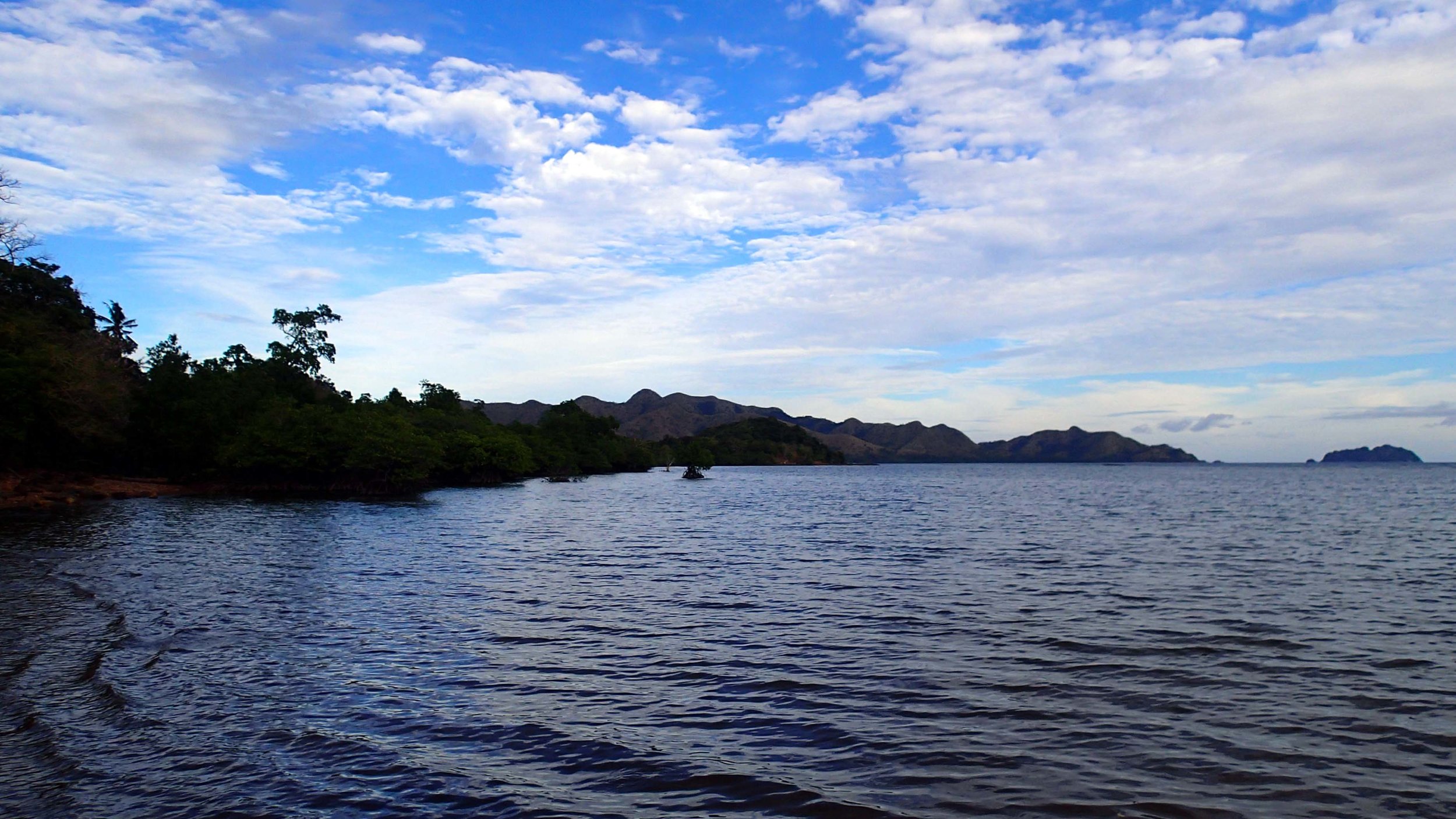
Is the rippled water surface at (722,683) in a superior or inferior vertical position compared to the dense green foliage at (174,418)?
inferior

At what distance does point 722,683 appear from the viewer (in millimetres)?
13820

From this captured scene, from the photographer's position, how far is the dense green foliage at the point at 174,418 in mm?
50969

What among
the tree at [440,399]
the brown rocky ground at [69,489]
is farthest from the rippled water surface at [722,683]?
the tree at [440,399]

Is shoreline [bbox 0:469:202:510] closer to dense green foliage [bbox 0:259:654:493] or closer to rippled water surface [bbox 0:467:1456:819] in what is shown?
dense green foliage [bbox 0:259:654:493]

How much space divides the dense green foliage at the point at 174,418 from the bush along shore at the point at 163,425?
0.40 ft

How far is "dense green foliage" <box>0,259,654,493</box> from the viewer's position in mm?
50969

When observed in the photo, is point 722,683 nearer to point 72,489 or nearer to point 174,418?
point 72,489

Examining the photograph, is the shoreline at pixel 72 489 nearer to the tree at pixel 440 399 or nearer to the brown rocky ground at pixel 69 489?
the brown rocky ground at pixel 69 489

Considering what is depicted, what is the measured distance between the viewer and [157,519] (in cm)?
4244

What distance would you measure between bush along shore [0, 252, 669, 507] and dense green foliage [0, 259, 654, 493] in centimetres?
12

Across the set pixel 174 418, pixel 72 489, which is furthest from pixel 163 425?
pixel 72 489

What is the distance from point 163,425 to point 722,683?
71.1 m

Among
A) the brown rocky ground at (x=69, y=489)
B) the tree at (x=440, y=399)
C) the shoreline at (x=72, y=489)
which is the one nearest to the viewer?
the shoreline at (x=72, y=489)

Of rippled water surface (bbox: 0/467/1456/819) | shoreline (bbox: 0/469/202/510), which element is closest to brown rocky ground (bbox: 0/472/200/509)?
shoreline (bbox: 0/469/202/510)
